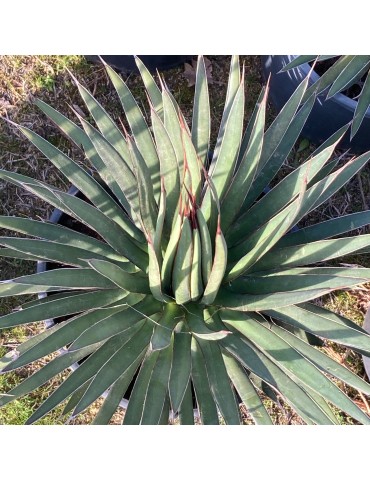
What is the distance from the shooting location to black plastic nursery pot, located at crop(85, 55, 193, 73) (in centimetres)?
229

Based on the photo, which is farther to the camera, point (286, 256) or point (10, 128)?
point (10, 128)

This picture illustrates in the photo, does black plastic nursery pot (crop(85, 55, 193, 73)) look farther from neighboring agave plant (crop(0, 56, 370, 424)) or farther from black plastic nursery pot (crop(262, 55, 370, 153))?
neighboring agave plant (crop(0, 56, 370, 424))

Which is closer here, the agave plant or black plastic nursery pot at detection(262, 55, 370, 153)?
the agave plant

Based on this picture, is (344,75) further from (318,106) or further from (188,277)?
(188,277)

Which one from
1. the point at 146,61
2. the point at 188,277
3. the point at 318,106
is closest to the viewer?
the point at 188,277

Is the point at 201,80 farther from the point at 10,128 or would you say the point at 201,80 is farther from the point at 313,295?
the point at 10,128

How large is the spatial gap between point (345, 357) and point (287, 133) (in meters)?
1.10

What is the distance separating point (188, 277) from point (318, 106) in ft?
3.79

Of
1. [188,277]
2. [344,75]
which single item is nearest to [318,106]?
[344,75]

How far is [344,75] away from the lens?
181 cm

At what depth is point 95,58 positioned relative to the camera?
2.35 metres

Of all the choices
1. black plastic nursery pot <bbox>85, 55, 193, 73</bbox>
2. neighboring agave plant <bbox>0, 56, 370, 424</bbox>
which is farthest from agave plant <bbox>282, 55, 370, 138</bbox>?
black plastic nursery pot <bbox>85, 55, 193, 73</bbox>

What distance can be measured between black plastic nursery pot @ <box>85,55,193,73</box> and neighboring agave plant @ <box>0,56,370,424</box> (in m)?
0.82

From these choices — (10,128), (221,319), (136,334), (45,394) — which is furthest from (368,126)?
(45,394)
